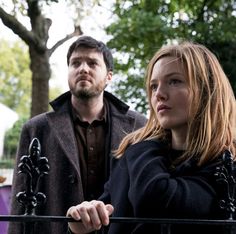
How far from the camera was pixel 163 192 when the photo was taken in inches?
62.8

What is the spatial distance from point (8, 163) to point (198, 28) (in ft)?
97.0

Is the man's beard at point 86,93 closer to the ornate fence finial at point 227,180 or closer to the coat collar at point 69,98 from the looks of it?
the coat collar at point 69,98

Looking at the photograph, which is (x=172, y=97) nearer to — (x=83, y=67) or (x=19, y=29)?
(x=83, y=67)

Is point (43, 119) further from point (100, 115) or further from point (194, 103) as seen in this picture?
point (194, 103)

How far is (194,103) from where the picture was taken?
70.1 inches

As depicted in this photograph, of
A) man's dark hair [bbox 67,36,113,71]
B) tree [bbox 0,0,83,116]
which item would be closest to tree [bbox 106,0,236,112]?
tree [bbox 0,0,83,116]

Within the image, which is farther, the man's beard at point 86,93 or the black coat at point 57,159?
the man's beard at point 86,93

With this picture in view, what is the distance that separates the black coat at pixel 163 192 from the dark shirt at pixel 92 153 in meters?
1.21

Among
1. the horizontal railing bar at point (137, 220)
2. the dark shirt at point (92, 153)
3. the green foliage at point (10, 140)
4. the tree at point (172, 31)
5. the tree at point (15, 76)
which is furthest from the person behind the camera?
the green foliage at point (10, 140)

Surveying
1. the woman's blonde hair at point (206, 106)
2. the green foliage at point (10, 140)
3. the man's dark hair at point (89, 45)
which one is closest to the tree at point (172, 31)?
the man's dark hair at point (89, 45)

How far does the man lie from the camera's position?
3.02m

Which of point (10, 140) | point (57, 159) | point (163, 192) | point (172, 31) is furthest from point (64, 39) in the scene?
point (10, 140)

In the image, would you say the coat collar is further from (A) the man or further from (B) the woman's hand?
(B) the woman's hand

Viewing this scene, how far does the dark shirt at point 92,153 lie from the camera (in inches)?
118
